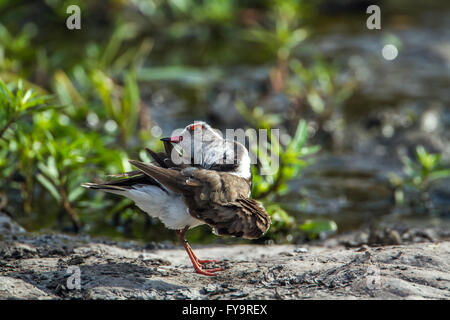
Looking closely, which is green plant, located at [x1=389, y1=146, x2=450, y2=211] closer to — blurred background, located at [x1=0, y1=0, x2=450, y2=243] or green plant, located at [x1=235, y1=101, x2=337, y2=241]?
blurred background, located at [x1=0, y1=0, x2=450, y2=243]

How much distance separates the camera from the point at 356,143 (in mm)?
8172

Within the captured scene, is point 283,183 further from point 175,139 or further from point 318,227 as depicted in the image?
point 175,139

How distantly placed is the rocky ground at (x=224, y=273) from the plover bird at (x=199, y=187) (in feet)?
0.95

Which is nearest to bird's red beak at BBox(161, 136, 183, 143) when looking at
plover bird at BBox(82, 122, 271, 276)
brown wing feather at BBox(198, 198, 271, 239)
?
plover bird at BBox(82, 122, 271, 276)

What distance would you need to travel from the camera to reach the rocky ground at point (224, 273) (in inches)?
150

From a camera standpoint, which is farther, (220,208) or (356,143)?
(356,143)

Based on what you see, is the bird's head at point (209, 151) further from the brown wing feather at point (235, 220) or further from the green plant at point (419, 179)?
the green plant at point (419, 179)

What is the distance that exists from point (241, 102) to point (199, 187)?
4.85 m

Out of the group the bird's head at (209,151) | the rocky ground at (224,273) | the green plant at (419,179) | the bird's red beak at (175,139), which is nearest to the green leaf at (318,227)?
the rocky ground at (224,273)

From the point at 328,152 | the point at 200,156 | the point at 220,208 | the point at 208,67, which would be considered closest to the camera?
the point at 220,208

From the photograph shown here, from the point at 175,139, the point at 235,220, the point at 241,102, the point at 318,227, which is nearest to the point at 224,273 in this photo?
the point at 235,220

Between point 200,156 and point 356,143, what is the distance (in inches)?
165
